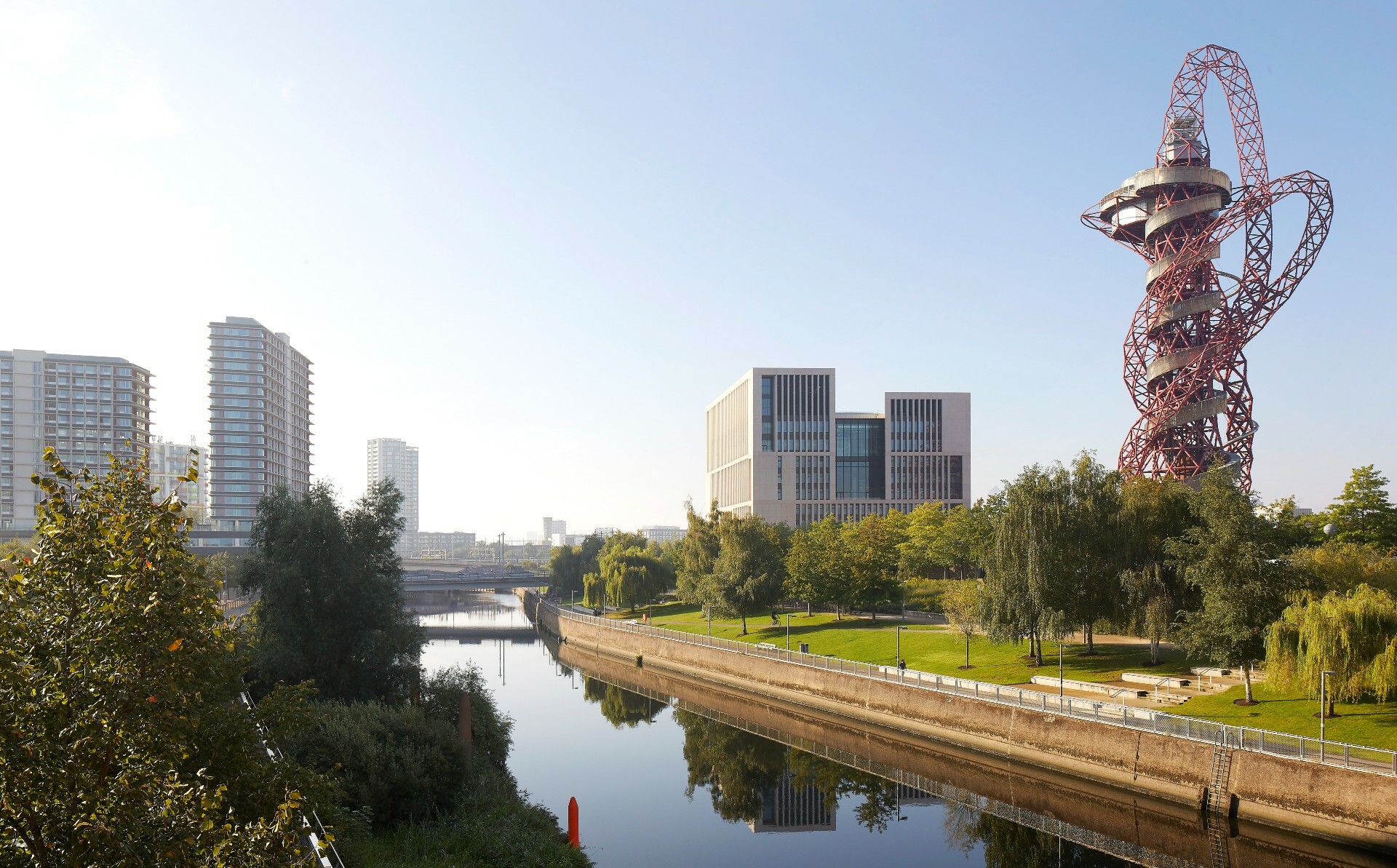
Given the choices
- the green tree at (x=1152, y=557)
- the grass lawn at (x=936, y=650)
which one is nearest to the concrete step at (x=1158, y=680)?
the grass lawn at (x=936, y=650)

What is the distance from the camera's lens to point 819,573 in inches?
2338

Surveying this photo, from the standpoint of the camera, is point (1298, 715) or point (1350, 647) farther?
point (1298, 715)

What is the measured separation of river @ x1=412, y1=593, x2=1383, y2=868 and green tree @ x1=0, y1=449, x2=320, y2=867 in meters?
20.5

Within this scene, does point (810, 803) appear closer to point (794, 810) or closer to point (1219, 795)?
point (794, 810)

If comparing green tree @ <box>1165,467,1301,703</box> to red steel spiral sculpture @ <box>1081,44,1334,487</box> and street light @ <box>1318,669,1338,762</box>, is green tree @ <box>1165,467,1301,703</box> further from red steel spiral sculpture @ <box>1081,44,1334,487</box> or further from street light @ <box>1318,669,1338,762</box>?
red steel spiral sculpture @ <box>1081,44,1334,487</box>

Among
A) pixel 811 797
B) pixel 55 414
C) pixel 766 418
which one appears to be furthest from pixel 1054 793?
pixel 55 414

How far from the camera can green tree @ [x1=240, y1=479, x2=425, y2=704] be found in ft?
105

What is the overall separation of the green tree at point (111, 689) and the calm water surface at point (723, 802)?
2020cm

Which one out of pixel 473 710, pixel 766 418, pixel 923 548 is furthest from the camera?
pixel 766 418

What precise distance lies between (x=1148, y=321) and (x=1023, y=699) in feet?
167

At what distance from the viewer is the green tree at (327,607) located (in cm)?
3200

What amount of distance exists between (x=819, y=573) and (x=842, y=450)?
6814 cm

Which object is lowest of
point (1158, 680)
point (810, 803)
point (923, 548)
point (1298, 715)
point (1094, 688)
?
point (810, 803)

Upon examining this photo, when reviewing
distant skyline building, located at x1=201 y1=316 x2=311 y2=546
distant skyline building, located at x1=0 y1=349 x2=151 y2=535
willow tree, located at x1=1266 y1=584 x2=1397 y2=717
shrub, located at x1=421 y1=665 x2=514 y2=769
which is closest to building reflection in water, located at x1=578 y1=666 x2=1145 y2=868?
shrub, located at x1=421 y1=665 x2=514 y2=769
